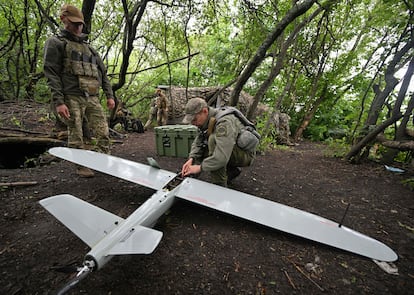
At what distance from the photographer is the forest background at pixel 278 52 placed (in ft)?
14.4

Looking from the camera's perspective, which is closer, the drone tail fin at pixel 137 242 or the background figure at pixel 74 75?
the drone tail fin at pixel 137 242

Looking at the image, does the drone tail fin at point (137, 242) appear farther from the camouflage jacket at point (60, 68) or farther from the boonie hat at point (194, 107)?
the camouflage jacket at point (60, 68)

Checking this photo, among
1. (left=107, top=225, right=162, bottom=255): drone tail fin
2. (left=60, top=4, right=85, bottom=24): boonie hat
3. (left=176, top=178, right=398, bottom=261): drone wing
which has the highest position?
(left=60, top=4, right=85, bottom=24): boonie hat

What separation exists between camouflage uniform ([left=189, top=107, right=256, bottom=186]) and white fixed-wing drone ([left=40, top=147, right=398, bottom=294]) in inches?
13.3

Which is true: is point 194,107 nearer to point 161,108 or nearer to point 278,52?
point 278,52

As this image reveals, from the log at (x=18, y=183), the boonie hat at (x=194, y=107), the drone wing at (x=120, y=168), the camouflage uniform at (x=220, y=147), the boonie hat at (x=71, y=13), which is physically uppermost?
the boonie hat at (x=71, y=13)

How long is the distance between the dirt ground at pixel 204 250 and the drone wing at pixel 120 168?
0.43 meters

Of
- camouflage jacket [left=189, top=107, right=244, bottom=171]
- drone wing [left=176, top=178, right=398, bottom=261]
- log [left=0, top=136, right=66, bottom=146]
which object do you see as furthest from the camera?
log [left=0, top=136, right=66, bottom=146]

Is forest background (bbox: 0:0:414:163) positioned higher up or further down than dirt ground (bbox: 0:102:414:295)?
higher up

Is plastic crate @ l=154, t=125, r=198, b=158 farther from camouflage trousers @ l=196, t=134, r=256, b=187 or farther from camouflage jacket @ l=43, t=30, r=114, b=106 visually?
camouflage jacket @ l=43, t=30, r=114, b=106

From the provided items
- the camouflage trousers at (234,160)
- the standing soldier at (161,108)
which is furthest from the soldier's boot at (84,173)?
the standing soldier at (161,108)

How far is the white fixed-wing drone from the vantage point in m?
1.39

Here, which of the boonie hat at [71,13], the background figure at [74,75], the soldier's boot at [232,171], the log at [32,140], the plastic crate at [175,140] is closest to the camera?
the boonie hat at [71,13]

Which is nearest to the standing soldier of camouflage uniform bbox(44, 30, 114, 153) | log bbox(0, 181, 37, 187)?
camouflage uniform bbox(44, 30, 114, 153)
